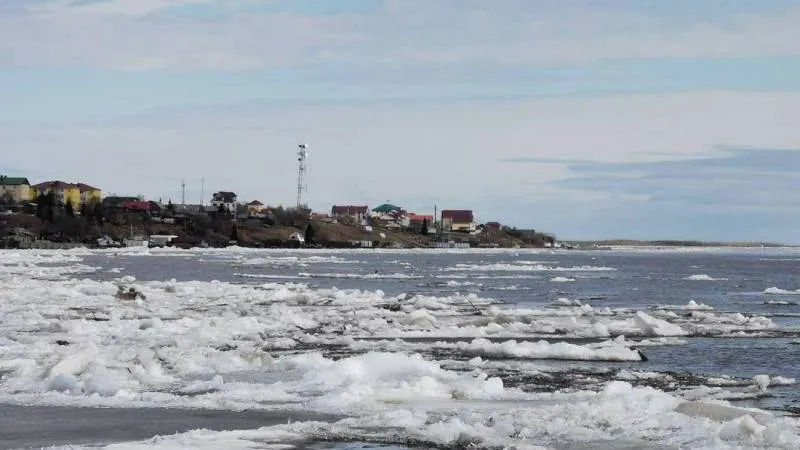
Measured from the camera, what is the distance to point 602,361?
21.6 m

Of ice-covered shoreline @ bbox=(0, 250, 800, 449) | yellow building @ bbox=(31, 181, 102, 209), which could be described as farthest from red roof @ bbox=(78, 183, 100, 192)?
ice-covered shoreline @ bbox=(0, 250, 800, 449)

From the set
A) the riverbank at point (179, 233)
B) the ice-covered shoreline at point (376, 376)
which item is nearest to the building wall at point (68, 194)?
the riverbank at point (179, 233)

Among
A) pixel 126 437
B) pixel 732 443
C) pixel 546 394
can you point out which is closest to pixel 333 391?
pixel 546 394

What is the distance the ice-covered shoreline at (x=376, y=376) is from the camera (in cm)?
1333

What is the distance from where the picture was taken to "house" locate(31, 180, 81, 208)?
604 feet

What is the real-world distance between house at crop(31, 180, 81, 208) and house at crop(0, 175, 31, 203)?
1671 mm

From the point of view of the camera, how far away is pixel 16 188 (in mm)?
180375

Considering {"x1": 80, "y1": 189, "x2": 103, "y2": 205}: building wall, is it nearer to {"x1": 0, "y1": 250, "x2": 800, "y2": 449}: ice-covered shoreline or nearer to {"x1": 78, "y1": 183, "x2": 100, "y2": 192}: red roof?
{"x1": 78, "y1": 183, "x2": 100, "y2": 192}: red roof

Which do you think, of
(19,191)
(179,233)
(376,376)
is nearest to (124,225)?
(179,233)

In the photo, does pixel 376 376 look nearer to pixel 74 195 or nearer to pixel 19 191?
pixel 19 191

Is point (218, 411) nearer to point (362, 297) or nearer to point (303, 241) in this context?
point (362, 297)

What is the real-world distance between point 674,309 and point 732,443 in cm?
2630

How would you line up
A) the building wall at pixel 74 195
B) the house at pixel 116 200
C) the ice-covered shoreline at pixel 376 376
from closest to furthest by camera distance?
1. the ice-covered shoreline at pixel 376 376
2. the building wall at pixel 74 195
3. the house at pixel 116 200

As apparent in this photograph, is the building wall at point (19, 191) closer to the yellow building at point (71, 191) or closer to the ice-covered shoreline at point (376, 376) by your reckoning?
the yellow building at point (71, 191)
